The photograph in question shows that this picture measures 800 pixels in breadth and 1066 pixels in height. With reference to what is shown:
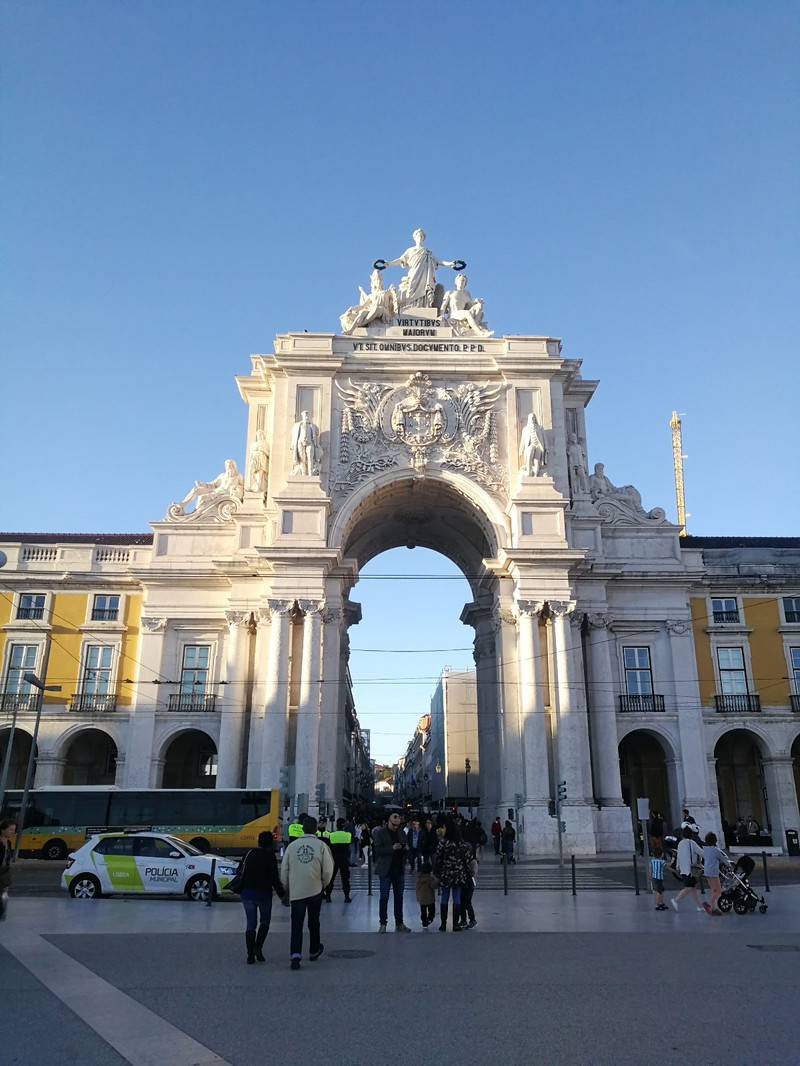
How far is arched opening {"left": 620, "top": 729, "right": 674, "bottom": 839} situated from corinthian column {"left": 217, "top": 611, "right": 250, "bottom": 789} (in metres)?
18.0

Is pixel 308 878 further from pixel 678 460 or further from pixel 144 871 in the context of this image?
pixel 678 460

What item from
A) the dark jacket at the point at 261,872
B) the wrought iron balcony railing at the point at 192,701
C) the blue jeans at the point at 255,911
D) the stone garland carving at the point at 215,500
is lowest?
the blue jeans at the point at 255,911

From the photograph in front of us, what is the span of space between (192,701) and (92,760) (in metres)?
7.82

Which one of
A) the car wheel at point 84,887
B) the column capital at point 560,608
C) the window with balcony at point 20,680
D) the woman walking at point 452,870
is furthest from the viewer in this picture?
the window with balcony at point 20,680

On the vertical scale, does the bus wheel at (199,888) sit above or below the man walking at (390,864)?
below

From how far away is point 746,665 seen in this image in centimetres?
3862

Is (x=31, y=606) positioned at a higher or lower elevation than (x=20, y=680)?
higher

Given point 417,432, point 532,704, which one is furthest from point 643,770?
point 417,432

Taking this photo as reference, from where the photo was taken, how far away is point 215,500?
39406 millimetres

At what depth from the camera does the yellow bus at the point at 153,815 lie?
3042cm

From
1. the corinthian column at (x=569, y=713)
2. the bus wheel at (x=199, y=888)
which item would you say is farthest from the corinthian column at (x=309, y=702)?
the bus wheel at (x=199, y=888)

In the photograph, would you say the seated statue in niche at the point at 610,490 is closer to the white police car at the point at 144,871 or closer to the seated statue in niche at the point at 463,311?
the seated statue in niche at the point at 463,311

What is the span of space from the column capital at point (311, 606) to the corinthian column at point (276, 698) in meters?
0.42

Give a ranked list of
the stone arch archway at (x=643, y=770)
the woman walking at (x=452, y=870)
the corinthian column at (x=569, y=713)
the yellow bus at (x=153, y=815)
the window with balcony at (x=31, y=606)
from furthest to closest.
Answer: the stone arch archway at (x=643, y=770), the window with balcony at (x=31, y=606), the corinthian column at (x=569, y=713), the yellow bus at (x=153, y=815), the woman walking at (x=452, y=870)
